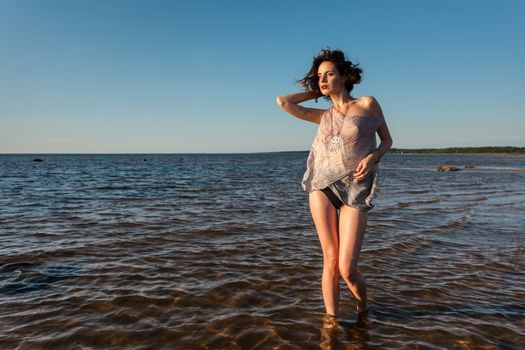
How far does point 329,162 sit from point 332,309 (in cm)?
177

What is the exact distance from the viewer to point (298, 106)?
4062mm

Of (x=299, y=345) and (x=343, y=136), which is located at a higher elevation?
(x=343, y=136)

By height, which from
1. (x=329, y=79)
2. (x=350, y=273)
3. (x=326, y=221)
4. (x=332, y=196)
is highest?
(x=329, y=79)

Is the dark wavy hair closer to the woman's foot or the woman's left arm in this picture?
the woman's left arm

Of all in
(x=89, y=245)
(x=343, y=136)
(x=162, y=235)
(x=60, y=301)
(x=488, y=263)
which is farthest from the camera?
(x=162, y=235)

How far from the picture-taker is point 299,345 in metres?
3.76

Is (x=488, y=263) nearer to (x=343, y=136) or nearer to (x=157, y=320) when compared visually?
(x=343, y=136)

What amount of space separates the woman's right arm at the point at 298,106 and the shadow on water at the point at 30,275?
4.60m

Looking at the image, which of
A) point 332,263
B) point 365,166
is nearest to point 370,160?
point 365,166

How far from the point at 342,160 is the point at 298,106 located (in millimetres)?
847

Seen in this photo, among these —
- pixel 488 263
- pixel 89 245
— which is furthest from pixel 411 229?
pixel 89 245

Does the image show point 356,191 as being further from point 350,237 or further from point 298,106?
point 298,106

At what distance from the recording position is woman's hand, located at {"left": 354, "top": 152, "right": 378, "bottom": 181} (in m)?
3.62

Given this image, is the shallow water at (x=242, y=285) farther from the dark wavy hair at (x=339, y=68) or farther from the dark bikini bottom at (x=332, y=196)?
the dark wavy hair at (x=339, y=68)
